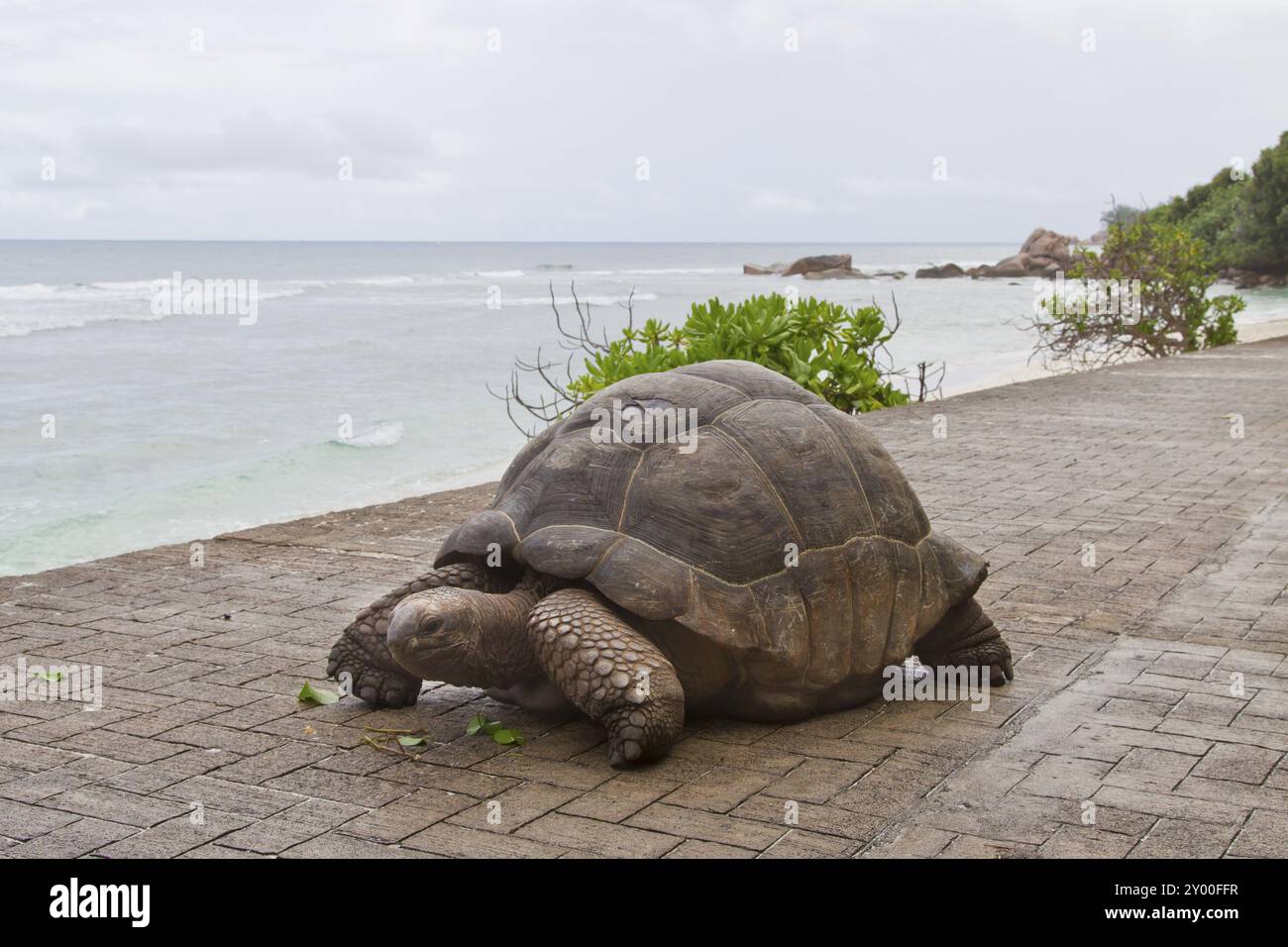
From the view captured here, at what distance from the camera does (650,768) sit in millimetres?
4258

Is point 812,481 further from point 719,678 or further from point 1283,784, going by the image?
point 1283,784

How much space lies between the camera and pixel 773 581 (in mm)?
4504

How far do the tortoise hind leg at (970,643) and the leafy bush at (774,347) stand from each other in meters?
6.12

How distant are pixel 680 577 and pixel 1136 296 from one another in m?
19.0

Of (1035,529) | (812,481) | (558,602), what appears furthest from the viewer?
(1035,529)

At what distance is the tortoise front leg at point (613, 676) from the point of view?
4.18 meters

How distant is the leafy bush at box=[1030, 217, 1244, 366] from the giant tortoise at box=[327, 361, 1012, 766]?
16881 millimetres

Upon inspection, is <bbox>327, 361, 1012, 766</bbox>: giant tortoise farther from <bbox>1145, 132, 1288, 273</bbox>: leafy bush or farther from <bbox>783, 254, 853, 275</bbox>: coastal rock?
<bbox>783, 254, 853, 275</bbox>: coastal rock

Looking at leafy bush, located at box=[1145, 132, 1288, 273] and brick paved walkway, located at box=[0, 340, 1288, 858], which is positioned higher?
leafy bush, located at box=[1145, 132, 1288, 273]

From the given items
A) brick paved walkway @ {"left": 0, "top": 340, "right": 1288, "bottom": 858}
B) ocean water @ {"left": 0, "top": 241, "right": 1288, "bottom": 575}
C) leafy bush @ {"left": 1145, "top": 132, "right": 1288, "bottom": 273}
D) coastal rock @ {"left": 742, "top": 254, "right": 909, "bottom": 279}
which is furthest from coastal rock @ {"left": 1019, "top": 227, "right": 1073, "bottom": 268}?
brick paved walkway @ {"left": 0, "top": 340, "right": 1288, "bottom": 858}

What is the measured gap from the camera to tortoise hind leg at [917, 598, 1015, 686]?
518cm
